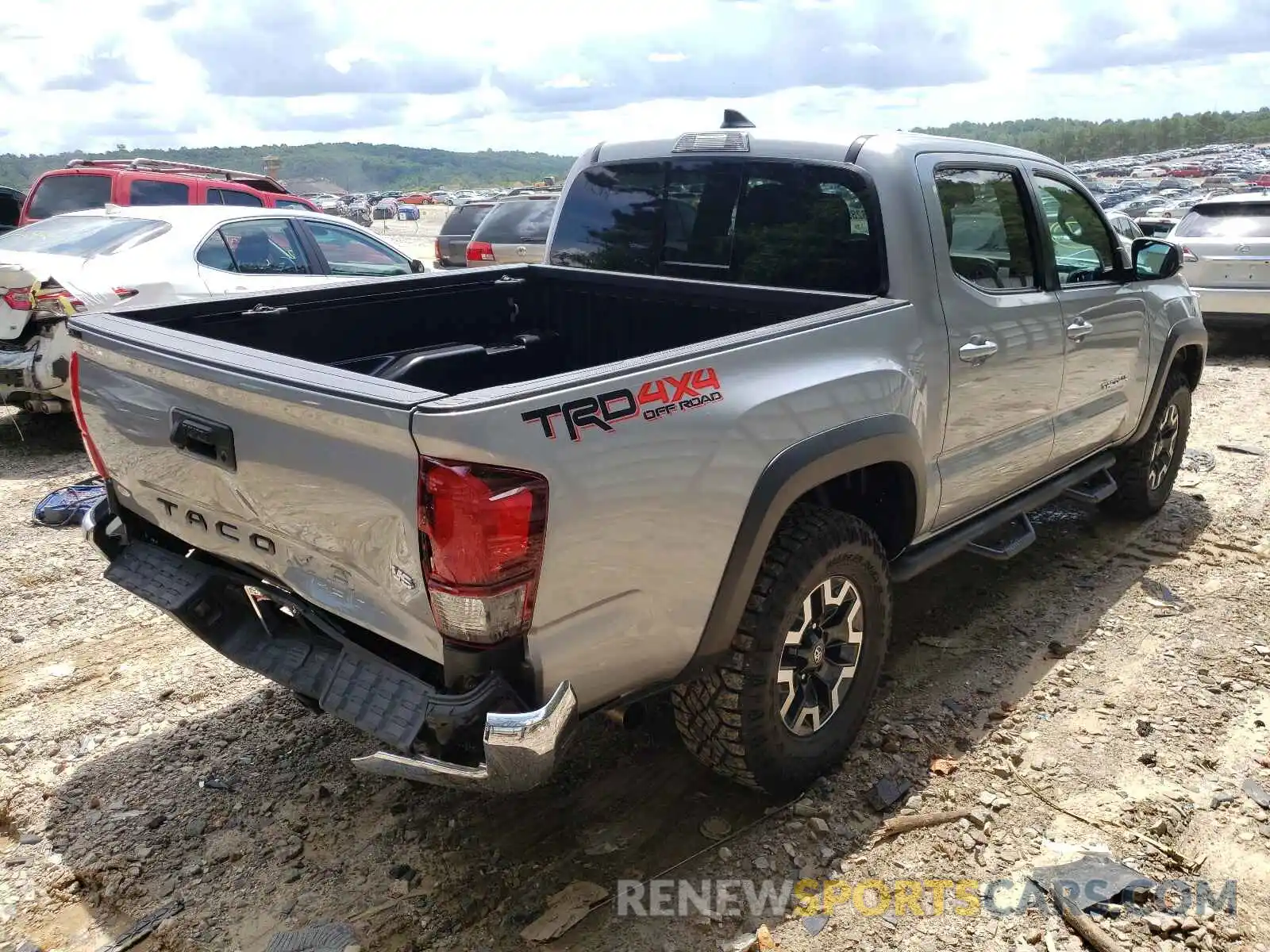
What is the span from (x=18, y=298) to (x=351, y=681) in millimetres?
5351

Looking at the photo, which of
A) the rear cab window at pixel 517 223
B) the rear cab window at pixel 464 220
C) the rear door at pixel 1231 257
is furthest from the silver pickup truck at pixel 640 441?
the rear cab window at pixel 464 220

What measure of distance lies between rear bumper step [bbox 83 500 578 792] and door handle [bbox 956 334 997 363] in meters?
2.03

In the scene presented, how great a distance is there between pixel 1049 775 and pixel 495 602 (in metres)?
2.19

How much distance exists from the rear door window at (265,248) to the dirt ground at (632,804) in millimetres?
3512

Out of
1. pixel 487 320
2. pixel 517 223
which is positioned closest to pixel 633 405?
pixel 487 320

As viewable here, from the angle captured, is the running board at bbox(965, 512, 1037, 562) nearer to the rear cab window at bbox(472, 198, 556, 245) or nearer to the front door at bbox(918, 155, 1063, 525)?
the front door at bbox(918, 155, 1063, 525)

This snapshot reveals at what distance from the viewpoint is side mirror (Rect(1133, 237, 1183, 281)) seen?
4.79 meters

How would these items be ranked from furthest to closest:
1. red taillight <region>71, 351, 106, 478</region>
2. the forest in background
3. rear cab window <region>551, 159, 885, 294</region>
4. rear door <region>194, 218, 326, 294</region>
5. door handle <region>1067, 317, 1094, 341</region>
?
1. the forest in background
2. rear door <region>194, 218, 326, 294</region>
3. door handle <region>1067, 317, 1094, 341</region>
4. rear cab window <region>551, 159, 885, 294</region>
5. red taillight <region>71, 351, 106, 478</region>

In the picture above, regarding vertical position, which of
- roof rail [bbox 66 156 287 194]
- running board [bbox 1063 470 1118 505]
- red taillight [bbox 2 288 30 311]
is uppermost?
roof rail [bbox 66 156 287 194]

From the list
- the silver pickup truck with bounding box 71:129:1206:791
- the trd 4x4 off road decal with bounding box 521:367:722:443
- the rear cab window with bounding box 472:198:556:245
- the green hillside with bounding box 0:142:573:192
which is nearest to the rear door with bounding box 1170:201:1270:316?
the silver pickup truck with bounding box 71:129:1206:791

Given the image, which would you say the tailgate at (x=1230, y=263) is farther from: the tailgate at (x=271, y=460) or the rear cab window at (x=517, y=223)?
the tailgate at (x=271, y=460)

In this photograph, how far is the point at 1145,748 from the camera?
3438 millimetres

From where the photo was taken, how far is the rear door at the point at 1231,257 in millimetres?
9938

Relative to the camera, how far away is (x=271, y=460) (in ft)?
7.97
